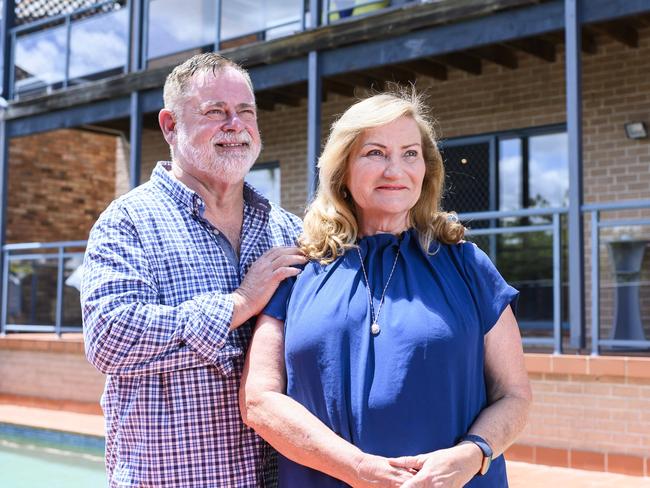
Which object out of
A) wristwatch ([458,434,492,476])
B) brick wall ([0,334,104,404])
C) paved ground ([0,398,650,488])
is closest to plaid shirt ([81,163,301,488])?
wristwatch ([458,434,492,476])

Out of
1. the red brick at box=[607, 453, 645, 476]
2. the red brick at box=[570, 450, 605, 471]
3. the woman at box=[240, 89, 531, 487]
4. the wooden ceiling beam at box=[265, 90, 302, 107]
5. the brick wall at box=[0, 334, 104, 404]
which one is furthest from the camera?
the wooden ceiling beam at box=[265, 90, 302, 107]

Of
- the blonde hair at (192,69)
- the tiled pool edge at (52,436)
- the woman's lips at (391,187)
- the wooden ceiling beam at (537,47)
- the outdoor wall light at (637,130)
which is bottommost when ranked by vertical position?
the tiled pool edge at (52,436)

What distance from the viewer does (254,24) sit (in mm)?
8430

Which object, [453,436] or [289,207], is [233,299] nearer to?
[453,436]

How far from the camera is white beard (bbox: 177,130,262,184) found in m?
2.12

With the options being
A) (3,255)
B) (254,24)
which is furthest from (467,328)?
(3,255)

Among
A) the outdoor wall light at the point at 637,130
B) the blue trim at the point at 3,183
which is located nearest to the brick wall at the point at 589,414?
the outdoor wall light at the point at 637,130

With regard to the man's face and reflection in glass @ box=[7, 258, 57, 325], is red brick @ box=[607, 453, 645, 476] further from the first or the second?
reflection in glass @ box=[7, 258, 57, 325]

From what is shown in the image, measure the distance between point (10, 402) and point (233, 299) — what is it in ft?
26.4

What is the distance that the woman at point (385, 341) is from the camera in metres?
1.77

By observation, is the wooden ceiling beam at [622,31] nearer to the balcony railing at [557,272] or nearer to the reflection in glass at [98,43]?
the balcony railing at [557,272]

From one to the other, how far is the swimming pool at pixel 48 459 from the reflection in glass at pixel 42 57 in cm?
464

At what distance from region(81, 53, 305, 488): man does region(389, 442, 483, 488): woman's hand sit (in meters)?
0.48

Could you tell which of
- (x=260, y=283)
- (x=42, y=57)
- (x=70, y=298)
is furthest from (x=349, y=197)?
(x=70, y=298)
